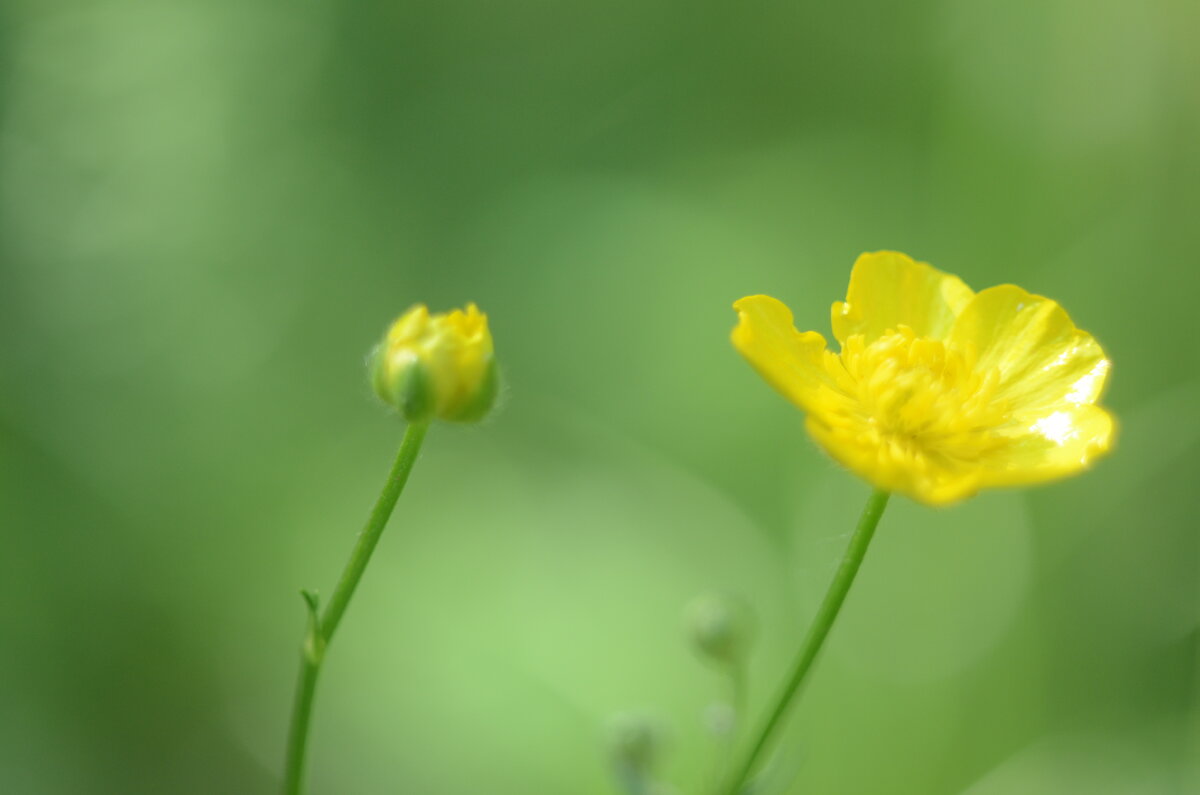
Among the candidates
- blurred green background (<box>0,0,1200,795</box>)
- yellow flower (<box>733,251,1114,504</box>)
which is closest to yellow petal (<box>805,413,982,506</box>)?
yellow flower (<box>733,251,1114,504</box>)

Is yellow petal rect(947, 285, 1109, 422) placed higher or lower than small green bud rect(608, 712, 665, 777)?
higher

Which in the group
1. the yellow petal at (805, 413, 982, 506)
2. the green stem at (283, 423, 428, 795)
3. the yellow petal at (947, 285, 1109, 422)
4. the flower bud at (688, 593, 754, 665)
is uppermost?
the yellow petal at (947, 285, 1109, 422)

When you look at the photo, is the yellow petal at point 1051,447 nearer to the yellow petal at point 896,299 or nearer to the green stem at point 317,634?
the yellow petal at point 896,299

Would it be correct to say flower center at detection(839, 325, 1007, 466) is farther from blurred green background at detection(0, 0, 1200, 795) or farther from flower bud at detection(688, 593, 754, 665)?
blurred green background at detection(0, 0, 1200, 795)

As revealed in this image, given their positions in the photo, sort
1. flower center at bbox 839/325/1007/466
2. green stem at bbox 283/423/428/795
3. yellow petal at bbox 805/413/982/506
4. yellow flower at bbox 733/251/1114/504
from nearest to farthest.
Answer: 1. green stem at bbox 283/423/428/795
2. yellow petal at bbox 805/413/982/506
3. yellow flower at bbox 733/251/1114/504
4. flower center at bbox 839/325/1007/466

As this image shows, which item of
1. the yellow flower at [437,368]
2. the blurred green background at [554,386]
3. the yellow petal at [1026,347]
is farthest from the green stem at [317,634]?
the blurred green background at [554,386]

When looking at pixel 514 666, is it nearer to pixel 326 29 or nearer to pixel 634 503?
pixel 634 503

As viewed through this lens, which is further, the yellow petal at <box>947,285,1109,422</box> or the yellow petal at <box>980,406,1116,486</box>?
the yellow petal at <box>947,285,1109,422</box>

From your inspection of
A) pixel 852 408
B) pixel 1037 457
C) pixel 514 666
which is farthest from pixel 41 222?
pixel 1037 457
